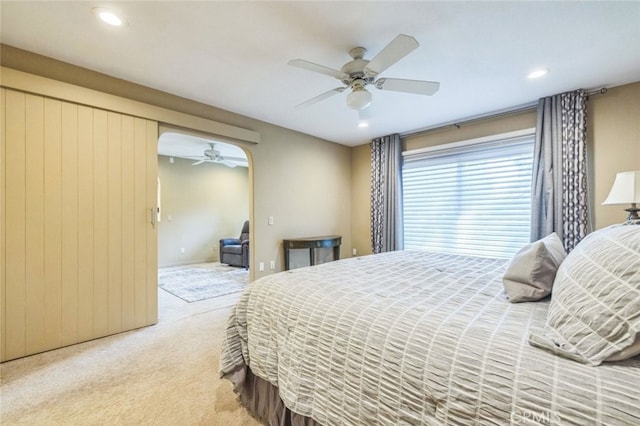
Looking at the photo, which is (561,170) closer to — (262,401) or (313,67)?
(313,67)

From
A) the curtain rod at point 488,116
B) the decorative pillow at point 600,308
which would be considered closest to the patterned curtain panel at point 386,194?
the curtain rod at point 488,116

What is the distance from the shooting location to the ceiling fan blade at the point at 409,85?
2.07m

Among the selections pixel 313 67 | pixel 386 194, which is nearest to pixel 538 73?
pixel 313 67

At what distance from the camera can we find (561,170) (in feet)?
9.64

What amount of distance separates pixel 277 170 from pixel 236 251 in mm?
2540

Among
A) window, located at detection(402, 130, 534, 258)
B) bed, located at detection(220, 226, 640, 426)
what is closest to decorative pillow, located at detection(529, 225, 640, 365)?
bed, located at detection(220, 226, 640, 426)

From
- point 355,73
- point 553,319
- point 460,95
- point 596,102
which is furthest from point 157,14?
point 596,102

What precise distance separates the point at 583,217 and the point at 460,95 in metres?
1.81

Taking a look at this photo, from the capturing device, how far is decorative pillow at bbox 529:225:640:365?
0.73 meters

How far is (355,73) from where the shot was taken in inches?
84.2

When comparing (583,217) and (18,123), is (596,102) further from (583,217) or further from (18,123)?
(18,123)

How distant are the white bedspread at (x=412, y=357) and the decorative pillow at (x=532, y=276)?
6 cm

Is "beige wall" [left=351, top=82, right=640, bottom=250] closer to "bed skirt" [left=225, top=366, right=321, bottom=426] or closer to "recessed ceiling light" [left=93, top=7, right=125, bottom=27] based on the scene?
"bed skirt" [left=225, top=366, right=321, bottom=426]

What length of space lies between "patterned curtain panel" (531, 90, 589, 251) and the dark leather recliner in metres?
4.75
